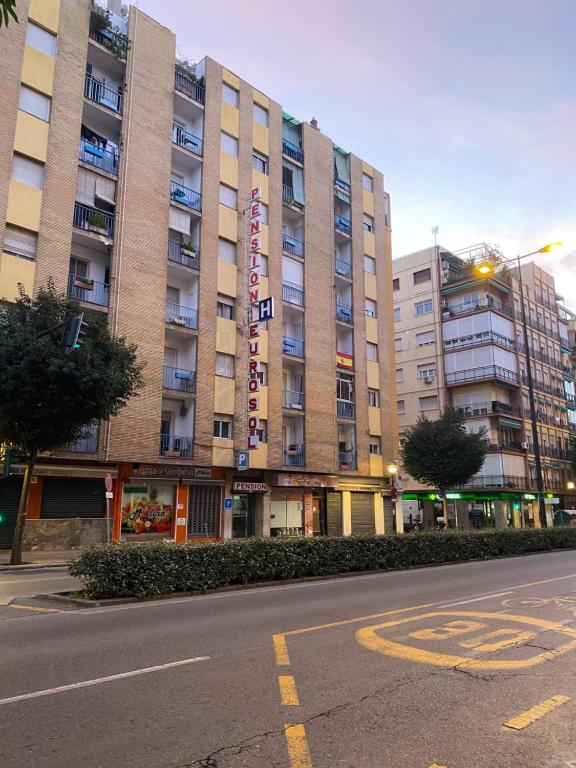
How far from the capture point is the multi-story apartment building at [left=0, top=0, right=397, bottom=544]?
22.5m

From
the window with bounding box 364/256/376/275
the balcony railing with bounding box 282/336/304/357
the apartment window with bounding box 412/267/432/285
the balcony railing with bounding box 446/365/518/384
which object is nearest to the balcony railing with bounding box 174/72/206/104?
the balcony railing with bounding box 282/336/304/357

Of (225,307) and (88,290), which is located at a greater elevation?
(225,307)

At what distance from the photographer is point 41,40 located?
76.6 feet

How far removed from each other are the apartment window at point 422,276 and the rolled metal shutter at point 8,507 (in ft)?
127

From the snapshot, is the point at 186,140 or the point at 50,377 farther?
the point at 186,140

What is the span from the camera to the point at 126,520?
77.0 feet

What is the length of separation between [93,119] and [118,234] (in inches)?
219

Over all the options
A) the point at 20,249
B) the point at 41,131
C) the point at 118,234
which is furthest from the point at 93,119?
the point at 20,249

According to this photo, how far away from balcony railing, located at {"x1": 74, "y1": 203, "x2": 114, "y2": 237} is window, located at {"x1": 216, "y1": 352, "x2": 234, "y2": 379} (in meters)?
7.16

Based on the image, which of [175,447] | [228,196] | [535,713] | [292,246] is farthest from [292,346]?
[535,713]

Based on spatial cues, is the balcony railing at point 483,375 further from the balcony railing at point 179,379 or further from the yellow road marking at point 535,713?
the yellow road marking at point 535,713

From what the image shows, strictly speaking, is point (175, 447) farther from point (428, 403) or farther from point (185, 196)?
point (428, 403)

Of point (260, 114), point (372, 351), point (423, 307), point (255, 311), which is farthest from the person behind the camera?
point (423, 307)

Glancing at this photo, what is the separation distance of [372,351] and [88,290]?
17.8m
